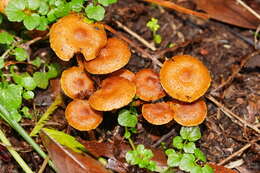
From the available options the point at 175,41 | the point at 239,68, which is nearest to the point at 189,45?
the point at 175,41

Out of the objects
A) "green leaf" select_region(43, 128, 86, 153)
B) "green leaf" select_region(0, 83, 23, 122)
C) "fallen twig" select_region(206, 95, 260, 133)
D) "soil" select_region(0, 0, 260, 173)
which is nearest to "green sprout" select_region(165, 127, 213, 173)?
"soil" select_region(0, 0, 260, 173)

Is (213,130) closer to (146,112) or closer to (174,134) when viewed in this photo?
(174,134)

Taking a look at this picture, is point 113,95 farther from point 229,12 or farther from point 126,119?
point 229,12

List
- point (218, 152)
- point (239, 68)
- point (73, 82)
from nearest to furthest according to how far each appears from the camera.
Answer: point (73, 82) → point (218, 152) → point (239, 68)

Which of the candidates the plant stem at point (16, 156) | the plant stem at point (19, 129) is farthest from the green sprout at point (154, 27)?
the plant stem at point (16, 156)

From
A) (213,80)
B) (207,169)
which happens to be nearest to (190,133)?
(207,169)

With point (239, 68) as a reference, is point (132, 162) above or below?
below

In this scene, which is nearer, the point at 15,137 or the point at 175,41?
the point at 15,137

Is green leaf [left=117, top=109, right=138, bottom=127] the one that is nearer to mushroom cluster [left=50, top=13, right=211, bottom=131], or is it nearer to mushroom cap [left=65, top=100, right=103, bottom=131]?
mushroom cluster [left=50, top=13, right=211, bottom=131]
